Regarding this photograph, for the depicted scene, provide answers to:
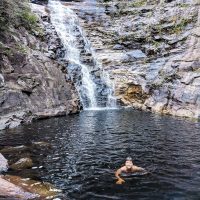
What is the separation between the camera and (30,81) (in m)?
32.7

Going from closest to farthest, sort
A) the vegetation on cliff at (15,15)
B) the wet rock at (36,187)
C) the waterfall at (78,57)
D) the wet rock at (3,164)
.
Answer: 1. the wet rock at (36,187)
2. the wet rock at (3,164)
3. the vegetation on cliff at (15,15)
4. the waterfall at (78,57)

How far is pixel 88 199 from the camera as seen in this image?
12023mm

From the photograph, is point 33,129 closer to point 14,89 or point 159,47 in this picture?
point 14,89

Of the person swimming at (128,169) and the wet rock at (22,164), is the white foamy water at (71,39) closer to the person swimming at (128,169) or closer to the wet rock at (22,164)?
the wet rock at (22,164)

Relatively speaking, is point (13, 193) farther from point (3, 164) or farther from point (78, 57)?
point (78, 57)

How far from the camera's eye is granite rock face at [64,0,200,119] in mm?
37281

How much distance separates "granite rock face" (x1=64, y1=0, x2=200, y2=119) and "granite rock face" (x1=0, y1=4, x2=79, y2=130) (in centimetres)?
804

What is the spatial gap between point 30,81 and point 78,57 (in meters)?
12.7

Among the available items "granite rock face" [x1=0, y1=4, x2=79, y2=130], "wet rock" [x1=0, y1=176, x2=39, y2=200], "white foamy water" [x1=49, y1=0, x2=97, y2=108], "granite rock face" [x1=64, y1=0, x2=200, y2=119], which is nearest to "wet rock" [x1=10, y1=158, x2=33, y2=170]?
"wet rock" [x1=0, y1=176, x2=39, y2=200]

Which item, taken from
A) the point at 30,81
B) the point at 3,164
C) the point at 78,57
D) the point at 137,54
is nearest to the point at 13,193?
the point at 3,164

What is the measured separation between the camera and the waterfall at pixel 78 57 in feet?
135

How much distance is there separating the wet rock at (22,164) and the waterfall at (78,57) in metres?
24.0

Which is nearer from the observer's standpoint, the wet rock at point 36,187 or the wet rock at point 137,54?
the wet rock at point 36,187

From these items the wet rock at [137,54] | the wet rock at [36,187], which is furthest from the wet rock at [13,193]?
the wet rock at [137,54]
